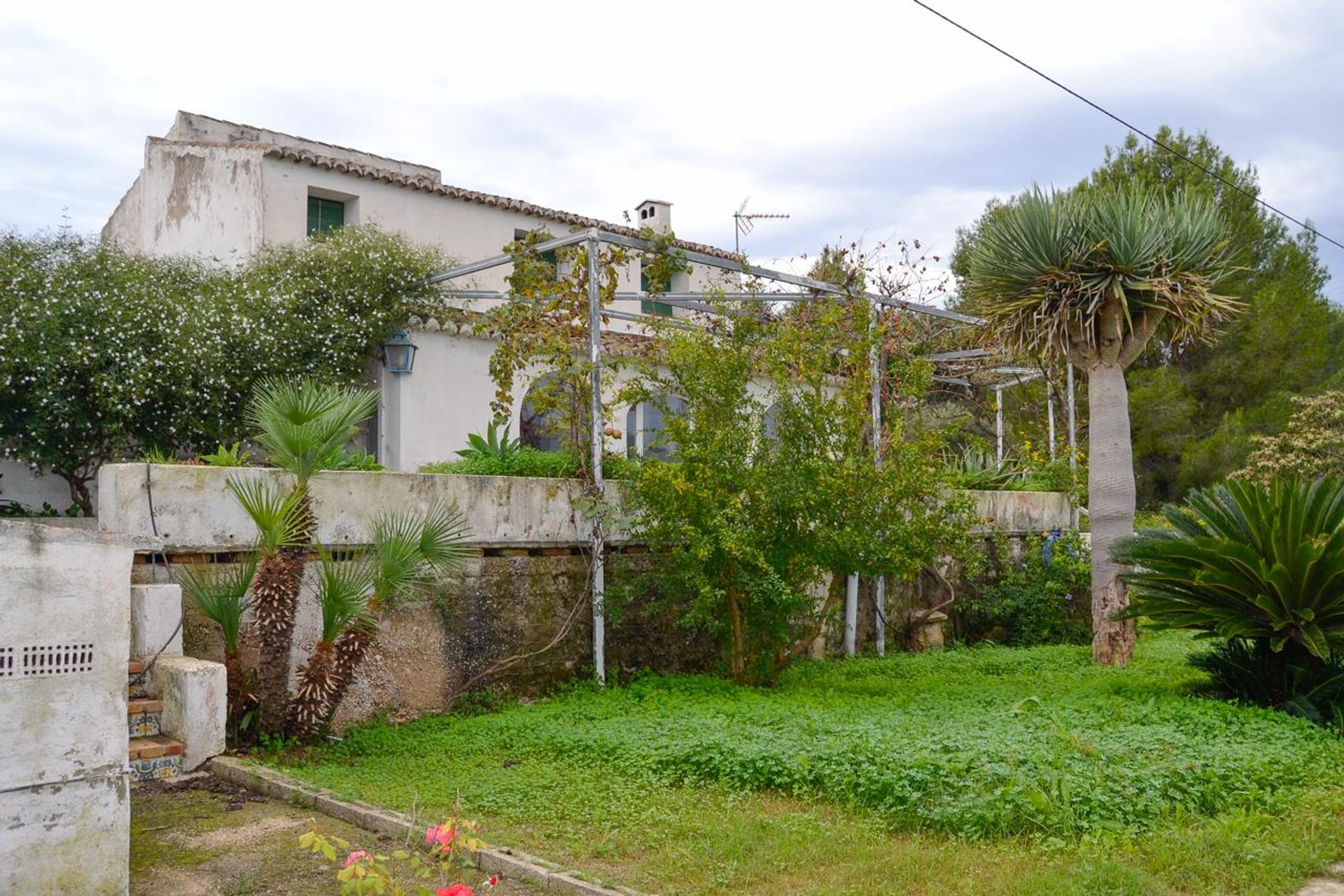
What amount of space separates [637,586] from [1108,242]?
18.3 feet

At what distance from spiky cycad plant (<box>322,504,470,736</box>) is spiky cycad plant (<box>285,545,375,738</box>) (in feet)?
0.16

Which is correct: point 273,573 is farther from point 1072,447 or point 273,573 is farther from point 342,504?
point 1072,447

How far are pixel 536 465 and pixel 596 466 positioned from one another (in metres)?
0.57

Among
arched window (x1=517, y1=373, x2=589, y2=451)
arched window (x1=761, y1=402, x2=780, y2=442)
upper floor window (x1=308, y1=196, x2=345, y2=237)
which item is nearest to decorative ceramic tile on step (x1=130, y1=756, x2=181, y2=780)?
arched window (x1=517, y1=373, x2=589, y2=451)

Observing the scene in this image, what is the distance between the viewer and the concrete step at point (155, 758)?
649cm

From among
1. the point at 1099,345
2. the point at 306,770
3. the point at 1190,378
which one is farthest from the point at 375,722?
the point at 1190,378

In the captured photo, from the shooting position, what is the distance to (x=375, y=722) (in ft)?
27.0

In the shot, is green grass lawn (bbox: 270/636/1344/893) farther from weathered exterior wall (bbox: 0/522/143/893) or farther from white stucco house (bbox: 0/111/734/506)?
white stucco house (bbox: 0/111/734/506)

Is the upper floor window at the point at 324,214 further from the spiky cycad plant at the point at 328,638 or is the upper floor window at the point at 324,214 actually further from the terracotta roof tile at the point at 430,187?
the spiky cycad plant at the point at 328,638

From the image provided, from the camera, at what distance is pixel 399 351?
46.6 ft

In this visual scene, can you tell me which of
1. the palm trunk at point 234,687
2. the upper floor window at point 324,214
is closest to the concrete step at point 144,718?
the palm trunk at point 234,687

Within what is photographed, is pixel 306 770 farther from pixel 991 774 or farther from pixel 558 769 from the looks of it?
pixel 991 774

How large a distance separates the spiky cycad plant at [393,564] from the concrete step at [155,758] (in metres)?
1.09

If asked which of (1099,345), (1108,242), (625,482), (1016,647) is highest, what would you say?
(1108,242)
